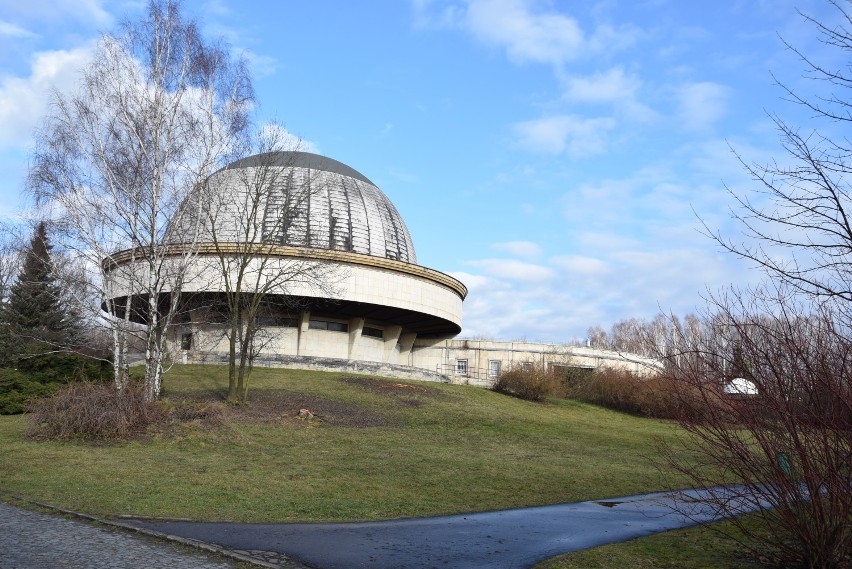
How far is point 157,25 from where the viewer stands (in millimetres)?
24438

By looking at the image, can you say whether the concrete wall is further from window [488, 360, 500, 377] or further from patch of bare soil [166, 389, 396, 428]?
patch of bare soil [166, 389, 396, 428]

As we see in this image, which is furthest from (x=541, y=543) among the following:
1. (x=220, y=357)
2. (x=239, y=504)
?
(x=220, y=357)

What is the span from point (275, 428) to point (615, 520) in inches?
536

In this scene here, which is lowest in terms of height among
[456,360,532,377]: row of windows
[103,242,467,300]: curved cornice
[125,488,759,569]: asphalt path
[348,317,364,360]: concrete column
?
[125,488,759,569]: asphalt path

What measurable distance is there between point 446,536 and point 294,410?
16891 mm

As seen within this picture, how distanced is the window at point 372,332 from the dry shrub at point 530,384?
1035 cm

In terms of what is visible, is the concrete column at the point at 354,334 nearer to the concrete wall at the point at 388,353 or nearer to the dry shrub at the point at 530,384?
the concrete wall at the point at 388,353

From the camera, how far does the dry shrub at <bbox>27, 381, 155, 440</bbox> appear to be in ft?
61.2

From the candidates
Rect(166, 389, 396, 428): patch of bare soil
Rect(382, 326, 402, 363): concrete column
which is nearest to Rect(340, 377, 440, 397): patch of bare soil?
Rect(166, 389, 396, 428): patch of bare soil

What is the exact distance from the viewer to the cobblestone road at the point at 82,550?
7.23 metres

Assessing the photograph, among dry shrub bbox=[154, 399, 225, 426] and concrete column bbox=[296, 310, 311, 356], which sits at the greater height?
concrete column bbox=[296, 310, 311, 356]

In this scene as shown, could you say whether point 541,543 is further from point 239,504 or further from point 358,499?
point 239,504

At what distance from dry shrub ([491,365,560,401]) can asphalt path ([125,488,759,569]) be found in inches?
1083

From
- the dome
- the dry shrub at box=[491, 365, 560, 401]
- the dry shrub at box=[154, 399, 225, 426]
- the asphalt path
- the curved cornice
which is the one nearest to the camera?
the asphalt path
